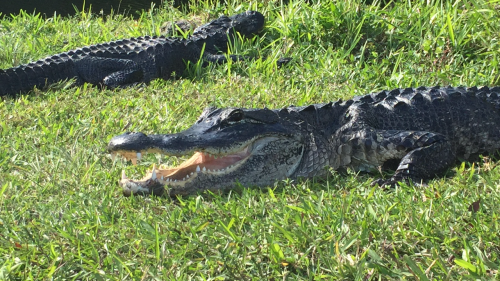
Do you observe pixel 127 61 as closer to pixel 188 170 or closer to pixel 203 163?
pixel 203 163

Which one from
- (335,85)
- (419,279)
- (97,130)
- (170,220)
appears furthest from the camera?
(335,85)

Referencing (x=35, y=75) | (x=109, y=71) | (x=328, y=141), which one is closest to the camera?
(x=328, y=141)

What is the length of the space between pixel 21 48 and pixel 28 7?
4677 millimetres

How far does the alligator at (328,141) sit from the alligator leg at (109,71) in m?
2.61

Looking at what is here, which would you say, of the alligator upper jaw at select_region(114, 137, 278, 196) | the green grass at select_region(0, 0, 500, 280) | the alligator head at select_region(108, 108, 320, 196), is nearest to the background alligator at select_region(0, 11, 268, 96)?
the green grass at select_region(0, 0, 500, 280)

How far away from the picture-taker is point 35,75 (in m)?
5.89

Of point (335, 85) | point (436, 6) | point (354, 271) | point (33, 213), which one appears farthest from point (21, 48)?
point (354, 271)

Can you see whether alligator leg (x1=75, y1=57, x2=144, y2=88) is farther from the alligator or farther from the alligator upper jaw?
the alligator upper jaw

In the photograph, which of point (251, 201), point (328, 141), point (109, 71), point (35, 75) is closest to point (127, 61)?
point (109, 71)

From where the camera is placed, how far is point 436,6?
20.0 ft

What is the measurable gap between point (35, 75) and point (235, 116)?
3106mm

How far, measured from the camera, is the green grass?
2584mm

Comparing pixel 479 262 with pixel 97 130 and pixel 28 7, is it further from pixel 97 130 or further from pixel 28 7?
pixel 28 7

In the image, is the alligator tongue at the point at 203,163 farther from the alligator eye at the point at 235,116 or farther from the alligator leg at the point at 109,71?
the alligator leg at the point at 109,71
